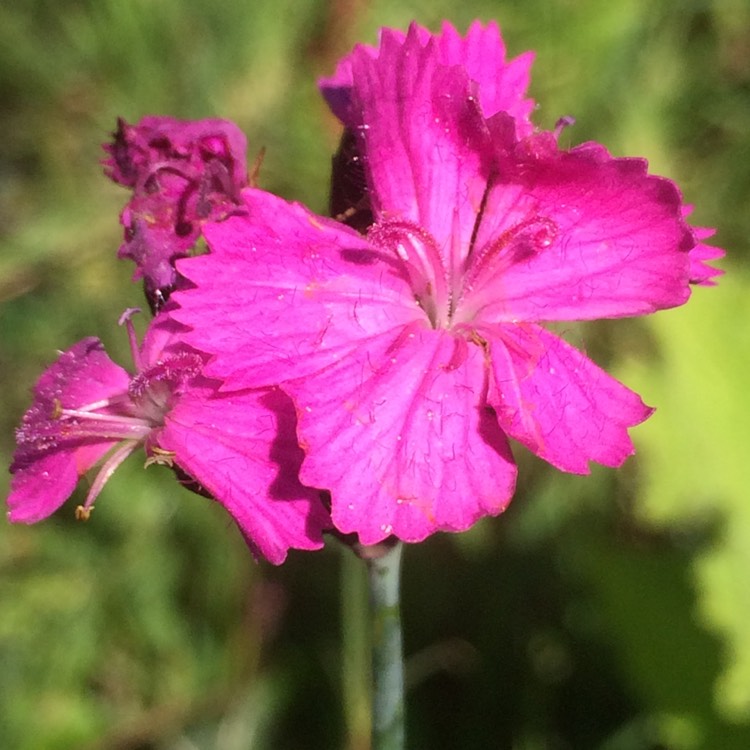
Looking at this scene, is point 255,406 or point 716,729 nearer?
point 255,406

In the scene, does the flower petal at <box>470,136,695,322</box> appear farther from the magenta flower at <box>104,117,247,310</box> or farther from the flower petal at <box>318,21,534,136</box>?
the magenta flower at <box>104,117,247,310</box>

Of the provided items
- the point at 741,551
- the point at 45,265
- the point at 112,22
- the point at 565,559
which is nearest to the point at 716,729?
the point at 741,551

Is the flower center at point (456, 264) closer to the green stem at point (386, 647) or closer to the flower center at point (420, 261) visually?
the flower center at point (420, 261)

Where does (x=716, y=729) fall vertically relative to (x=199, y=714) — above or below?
below

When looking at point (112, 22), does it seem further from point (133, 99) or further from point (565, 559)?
point (565, 559)

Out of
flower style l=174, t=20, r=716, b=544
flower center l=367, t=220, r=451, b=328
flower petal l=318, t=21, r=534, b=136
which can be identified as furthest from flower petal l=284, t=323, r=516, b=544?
flower petal l=318, t=21, r=534, b=136

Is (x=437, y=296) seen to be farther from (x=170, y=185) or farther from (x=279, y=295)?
(x=170, y=185)

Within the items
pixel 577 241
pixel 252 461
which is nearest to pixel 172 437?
pixel 252 461
